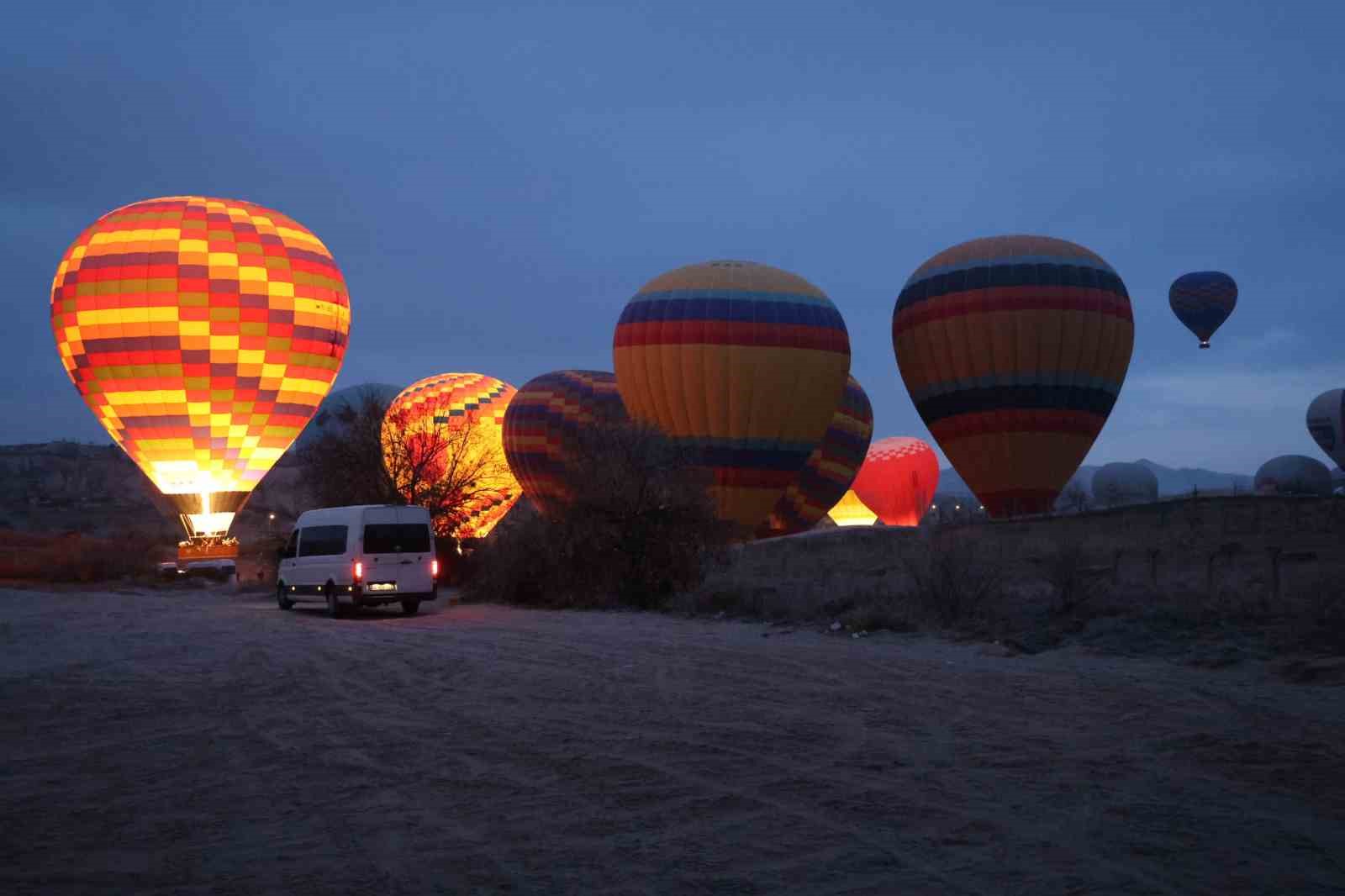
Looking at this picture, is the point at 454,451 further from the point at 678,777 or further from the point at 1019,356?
the point at 678,777

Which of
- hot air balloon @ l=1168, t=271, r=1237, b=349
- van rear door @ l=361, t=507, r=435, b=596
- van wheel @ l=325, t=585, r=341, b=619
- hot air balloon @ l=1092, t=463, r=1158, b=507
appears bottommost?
van wheel @ l=325, t=585, r=341, b=619

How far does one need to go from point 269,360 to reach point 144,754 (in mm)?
27353

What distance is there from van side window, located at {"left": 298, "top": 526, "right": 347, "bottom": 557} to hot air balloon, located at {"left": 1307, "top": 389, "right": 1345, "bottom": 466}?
59.5m

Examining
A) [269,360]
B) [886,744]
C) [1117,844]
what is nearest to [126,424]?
[269,360]

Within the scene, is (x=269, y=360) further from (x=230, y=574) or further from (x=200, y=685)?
(x=200, y=685)

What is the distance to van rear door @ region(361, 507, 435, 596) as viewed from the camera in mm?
22375

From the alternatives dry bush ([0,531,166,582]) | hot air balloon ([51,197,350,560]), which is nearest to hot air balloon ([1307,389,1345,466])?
hot air balloon ([51,197,350,560])

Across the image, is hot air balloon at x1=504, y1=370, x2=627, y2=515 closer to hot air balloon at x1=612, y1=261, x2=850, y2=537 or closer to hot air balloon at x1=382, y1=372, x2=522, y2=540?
hot air balloon at x1=382, y1=372, x2=522, y2=540

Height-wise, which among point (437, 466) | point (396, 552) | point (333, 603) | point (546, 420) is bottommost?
point (333, 603)

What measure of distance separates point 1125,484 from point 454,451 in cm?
5659

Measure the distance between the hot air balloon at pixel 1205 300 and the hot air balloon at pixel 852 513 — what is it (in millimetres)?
22161

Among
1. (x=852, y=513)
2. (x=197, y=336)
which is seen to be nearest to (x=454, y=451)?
(x=197, y=336)

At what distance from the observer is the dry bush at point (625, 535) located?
23062mm

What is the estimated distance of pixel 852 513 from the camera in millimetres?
67188
